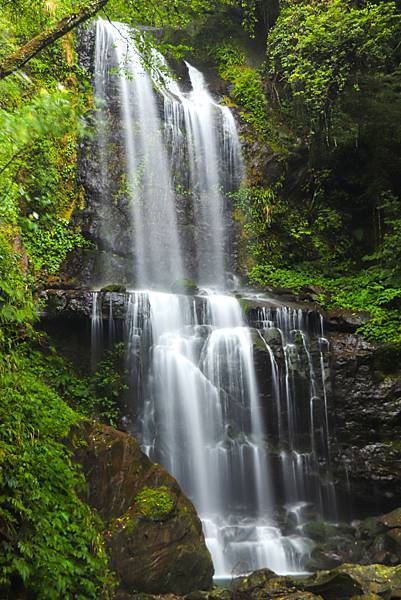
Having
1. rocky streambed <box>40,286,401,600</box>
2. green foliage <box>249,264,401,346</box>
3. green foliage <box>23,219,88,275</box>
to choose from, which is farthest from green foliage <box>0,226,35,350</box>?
green foliage <box>249,264,401,346</box>

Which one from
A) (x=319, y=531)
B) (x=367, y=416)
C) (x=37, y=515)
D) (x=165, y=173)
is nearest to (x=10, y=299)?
(x=37, y=515)

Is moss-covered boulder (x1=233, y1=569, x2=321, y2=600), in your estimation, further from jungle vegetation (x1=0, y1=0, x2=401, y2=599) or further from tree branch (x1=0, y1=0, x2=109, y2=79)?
tree branch (x1=0, y1=0, x2=109, y2=79)

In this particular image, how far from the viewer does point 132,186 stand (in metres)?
14.1

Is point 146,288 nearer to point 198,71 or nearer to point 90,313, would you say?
point 90,313

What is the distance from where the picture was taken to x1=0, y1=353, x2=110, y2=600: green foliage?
336 centimetres

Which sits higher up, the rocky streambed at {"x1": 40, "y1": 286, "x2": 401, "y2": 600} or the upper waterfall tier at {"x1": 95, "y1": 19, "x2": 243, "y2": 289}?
the upper waterfall tier at {"x1": 95, "y1": 19, "x2": 243, "y2": 289}

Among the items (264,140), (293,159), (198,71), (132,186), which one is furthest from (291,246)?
(198,71)

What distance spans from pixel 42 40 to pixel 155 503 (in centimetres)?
532

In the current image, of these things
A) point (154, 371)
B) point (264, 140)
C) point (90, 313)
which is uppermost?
point (264, 140)

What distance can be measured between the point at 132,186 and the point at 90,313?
6066 mm

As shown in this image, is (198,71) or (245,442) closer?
(245,442)

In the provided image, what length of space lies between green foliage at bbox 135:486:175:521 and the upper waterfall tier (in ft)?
23.2

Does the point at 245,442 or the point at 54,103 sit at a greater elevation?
the point at 54,103

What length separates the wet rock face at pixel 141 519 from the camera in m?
5.65
